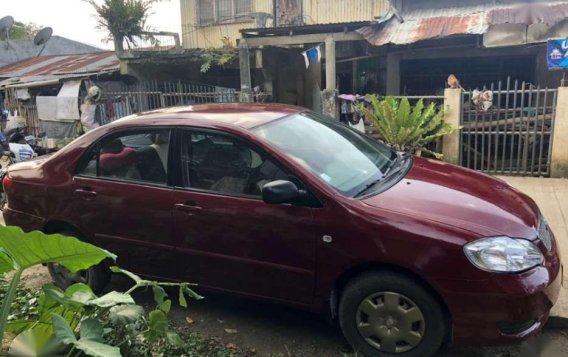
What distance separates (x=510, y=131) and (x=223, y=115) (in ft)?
19.1

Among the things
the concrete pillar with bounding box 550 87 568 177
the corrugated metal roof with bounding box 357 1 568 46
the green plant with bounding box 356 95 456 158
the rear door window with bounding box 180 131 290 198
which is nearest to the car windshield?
the rear door window with bounding box 180 131 290 198

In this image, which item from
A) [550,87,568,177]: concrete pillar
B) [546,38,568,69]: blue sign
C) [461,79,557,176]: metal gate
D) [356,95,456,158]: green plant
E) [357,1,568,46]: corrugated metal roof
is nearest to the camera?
[550,87,568,177]: concrete pillar

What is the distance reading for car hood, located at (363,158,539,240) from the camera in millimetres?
2920

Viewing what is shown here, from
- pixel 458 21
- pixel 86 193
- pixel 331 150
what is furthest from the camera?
pixel 458 21

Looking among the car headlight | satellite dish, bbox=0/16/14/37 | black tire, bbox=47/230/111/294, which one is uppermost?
satellite dish, bbox=0/16/14/37

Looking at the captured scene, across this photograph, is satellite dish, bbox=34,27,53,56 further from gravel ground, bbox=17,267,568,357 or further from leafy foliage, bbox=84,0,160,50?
gravel ground, bbox=17,267,568,357

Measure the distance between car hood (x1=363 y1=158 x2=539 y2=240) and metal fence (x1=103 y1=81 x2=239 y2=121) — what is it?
300 inches

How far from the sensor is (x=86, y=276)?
13.7 feet

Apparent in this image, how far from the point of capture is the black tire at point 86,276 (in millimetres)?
4121

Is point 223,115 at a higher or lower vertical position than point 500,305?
higher

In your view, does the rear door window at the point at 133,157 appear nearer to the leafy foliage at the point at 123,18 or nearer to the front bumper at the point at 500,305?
the front bumper at the point at 500,305

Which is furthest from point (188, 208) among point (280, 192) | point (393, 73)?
point (393, 73)

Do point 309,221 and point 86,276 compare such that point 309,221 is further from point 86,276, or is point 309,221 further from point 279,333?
point 86,276

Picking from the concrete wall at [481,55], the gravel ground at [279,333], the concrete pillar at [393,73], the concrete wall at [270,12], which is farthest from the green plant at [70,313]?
the concrete wall at [270,12]
